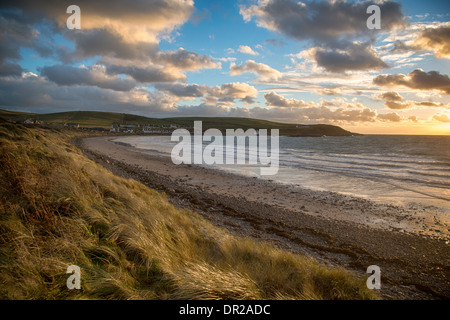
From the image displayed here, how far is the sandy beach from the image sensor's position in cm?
638

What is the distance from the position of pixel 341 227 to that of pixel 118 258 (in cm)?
906

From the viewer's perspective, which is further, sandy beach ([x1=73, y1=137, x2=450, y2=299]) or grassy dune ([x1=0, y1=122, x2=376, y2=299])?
sandy beach ([x1=73, y1=137, x2=450, y2=299])

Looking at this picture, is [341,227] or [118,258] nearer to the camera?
[118,258]

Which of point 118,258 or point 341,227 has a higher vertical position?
point 118,258

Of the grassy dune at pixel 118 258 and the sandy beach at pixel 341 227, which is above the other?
the grassy dune at pixel 118 258

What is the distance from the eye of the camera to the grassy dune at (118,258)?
123 inches

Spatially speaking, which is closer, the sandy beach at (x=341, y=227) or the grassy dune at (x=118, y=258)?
the grassy dune at (x=118, y=258)

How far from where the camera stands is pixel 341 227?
9.50 m

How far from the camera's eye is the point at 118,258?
3881 mm

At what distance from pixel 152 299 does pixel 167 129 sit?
165 m

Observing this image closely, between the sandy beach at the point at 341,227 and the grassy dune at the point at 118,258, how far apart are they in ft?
9.08

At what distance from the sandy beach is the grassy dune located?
2767mm

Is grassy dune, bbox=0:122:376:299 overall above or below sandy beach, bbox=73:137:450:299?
above
